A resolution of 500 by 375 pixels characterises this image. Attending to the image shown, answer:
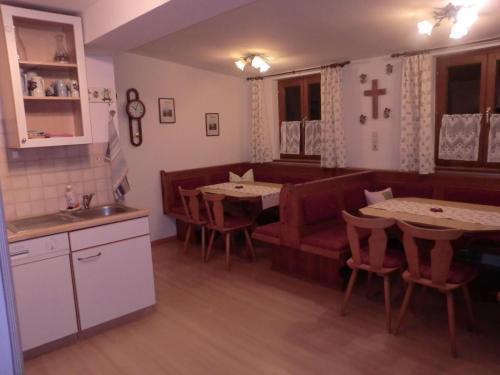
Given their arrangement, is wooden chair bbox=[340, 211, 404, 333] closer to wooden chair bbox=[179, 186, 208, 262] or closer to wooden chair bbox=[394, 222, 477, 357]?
wooden chair bbox=[394, 222, 477, 357]

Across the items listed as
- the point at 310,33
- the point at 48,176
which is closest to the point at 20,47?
the point at 48,176

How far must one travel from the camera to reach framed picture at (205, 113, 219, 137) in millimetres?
5334

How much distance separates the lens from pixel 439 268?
2.36 meters

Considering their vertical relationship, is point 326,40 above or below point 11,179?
above

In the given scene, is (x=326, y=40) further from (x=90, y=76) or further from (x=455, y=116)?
(x=90, y=76)

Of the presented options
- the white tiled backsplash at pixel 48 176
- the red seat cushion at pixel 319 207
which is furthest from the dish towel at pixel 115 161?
the red seat cushion at pixel 319 207

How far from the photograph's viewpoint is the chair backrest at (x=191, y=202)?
163 inches

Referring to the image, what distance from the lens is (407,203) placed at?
3332mm

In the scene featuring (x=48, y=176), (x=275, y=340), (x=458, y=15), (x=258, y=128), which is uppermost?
(x=458, y=15)

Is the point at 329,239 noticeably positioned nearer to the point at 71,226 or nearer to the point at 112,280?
the point at 112,280

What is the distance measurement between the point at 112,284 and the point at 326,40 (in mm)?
3012

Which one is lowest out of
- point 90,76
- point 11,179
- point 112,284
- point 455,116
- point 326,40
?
point 112,284

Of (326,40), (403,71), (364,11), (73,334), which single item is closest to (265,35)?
(326,40)

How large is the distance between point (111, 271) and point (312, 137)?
3263mm
